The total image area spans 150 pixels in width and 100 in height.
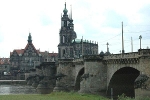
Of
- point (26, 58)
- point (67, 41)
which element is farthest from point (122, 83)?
point (26, 58)

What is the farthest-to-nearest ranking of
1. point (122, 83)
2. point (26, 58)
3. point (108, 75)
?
point (26, 58)
point (108, 75)
point (122, 83)

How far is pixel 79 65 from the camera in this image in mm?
77562

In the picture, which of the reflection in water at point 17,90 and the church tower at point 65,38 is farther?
the church tower at point 65,38

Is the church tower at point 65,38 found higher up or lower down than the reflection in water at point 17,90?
higher up

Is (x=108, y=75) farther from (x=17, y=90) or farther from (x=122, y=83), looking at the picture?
(x=17, y=90)

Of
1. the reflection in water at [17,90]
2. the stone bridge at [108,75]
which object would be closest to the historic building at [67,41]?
the reflection in water at [17,90]

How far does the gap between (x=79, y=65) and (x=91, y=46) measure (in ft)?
319

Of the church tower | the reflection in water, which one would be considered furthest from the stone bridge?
the church tower

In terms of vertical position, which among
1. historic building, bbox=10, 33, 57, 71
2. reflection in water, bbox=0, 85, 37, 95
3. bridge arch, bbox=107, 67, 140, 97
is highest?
historic building, bbox=10, 33, 57, 71

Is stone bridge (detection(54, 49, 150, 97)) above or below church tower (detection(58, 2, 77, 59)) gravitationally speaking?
below

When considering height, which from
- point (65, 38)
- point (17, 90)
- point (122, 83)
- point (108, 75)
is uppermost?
point (65, 38)

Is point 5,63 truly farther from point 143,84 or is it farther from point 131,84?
point 143,84

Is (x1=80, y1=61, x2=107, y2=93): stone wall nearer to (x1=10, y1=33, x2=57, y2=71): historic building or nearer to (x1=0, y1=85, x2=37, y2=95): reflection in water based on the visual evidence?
(x1=0, y1=85, x2=37, y2=95): reflection in water

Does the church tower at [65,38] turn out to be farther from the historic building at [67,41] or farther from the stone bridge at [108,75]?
the stone bridge at [108,75]
